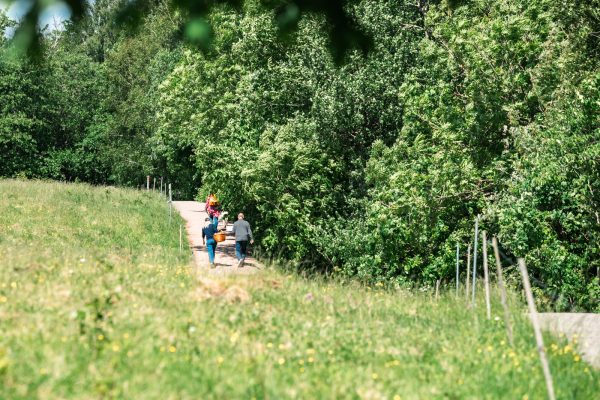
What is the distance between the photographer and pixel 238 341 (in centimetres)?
852

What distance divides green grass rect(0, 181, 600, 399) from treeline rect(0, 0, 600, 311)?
425 centimetres

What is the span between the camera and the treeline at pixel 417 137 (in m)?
17.6

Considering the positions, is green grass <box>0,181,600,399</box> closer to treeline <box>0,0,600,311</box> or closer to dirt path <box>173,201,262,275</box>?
treeline <box>0,0,600,311</box>

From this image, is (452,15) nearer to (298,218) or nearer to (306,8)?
(298,218)

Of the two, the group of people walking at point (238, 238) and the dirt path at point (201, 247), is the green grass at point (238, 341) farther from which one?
the group of people walking at point (238, 238)

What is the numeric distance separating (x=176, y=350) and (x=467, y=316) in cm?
477

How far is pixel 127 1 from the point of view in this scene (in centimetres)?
471

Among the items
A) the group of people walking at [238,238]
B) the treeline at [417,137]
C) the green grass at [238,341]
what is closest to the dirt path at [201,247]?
the group of people walking at [238,238]

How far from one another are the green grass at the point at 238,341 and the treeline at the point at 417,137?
167 inches

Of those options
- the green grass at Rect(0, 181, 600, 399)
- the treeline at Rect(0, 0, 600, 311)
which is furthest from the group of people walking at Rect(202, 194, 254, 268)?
the green grass at Rect(0, 181, 600, 399)

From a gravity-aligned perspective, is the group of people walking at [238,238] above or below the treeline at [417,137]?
below

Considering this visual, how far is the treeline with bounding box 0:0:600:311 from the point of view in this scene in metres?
Result: 17.6

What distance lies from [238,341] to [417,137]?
50.1ft

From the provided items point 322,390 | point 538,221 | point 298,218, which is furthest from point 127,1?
point 298,218
